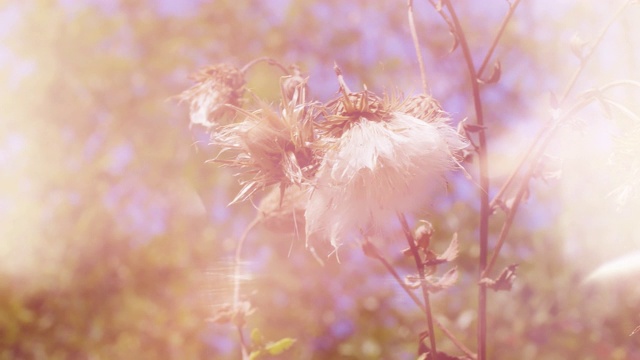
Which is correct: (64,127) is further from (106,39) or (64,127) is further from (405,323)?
(405,323)

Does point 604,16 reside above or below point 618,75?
above

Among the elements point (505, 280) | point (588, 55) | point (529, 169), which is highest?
point (588, 55)

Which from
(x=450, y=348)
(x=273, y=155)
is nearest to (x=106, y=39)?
(x=450, y=348)

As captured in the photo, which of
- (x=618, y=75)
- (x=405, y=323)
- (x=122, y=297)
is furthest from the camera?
(x=122, y=297)

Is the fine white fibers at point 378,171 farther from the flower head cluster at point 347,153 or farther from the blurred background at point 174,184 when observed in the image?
the blurred background at point 174,184

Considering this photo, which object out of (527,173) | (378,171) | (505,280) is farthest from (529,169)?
(378,171)

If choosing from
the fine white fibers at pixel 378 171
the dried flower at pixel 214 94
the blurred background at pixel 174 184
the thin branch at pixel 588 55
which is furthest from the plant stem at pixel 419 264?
the blurred background at pixel 174 184

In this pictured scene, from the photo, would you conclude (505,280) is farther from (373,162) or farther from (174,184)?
(174,184)
